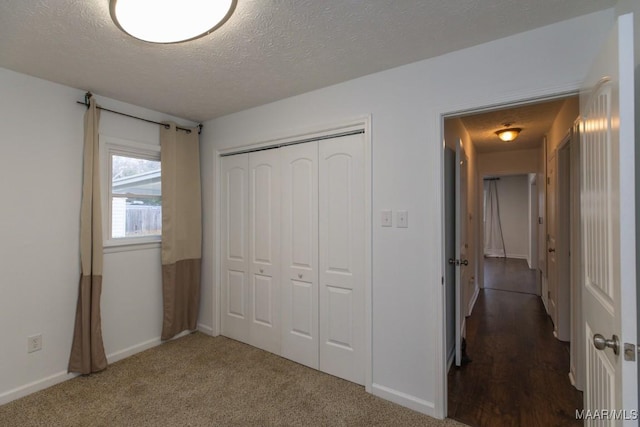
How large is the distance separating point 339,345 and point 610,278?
6.17 ft

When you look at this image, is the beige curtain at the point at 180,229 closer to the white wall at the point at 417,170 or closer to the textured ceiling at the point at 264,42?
the textured ceiling at the point at 264,42

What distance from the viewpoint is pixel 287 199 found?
2842 millimetres

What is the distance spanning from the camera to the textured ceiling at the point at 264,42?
5.12 ft

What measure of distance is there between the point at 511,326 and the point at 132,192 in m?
4.48

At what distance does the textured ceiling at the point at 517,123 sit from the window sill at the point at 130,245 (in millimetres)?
3304

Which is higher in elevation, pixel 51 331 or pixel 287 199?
pixel 287 199

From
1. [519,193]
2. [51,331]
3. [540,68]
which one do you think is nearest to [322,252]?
[540,68]

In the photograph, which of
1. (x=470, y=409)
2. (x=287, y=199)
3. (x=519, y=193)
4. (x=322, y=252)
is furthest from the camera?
(x=519, y=193)

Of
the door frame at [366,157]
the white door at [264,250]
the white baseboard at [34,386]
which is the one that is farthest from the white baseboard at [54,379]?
the door frame at [366,157]

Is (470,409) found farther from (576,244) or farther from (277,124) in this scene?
(277,124)

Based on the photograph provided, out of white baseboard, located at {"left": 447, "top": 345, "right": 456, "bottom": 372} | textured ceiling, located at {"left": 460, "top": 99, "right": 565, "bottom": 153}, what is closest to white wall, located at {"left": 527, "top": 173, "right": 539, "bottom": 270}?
textured ceiling, located at {"left": 460, "top": 99, "right": 565, "bottom": 153}

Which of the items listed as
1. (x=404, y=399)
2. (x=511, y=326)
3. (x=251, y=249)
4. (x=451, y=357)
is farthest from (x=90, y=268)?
(x=511, y=326)

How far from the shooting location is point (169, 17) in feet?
4.59

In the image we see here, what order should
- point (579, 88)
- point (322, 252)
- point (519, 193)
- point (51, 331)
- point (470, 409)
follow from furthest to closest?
point (519, 193)
point (322, 252)
point (51, 331)
point (470, 409)
point (579, 88)
